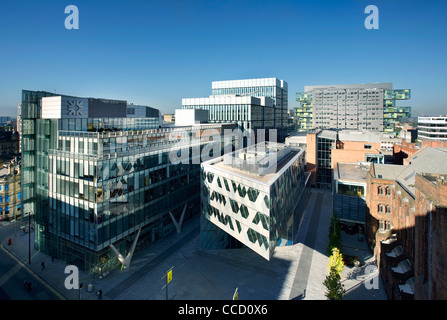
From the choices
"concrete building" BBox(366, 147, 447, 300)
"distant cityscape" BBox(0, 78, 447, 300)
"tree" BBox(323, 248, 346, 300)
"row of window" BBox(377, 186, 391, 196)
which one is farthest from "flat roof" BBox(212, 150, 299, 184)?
"row of window" BBox(377, 186, 391, 196)

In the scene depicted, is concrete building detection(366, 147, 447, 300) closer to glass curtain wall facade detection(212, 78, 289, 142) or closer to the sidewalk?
the sidewalk

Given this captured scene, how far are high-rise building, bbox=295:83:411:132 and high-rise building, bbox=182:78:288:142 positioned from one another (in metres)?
49.1

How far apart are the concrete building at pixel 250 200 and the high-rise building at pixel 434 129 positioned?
116771 mm

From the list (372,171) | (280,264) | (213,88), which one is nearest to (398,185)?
(372,171)

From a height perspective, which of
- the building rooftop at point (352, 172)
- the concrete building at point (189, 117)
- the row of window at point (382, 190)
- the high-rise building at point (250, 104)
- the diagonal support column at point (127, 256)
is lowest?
the diagonal support column at point (127, 256)

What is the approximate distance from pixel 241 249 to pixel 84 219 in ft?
67.3

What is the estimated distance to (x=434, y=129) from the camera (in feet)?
405

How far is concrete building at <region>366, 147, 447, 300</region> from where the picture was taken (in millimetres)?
19016

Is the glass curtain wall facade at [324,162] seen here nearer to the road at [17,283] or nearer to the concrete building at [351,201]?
the concrete building at [351,201]

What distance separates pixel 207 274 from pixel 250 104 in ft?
171

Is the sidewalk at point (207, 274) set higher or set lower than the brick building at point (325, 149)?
lower

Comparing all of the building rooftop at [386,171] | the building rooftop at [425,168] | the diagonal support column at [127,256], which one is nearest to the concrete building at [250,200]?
the diagonal support column at [127,256]

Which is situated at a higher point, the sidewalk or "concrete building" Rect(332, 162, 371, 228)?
"concrete building" Rect(332, 162, 371, 228)

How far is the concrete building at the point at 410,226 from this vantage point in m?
19.0
